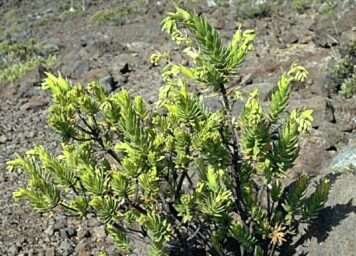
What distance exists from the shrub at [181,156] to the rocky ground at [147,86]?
2.28 ft

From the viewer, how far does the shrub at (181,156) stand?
15.3 feet

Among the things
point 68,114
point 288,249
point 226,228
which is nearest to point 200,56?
point 68,114

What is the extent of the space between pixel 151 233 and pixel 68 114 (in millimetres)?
980

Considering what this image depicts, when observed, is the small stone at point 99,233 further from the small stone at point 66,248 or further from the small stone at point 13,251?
the small stone at point 13,251

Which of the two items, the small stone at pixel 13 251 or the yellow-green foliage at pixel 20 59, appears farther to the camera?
the yellow-green foliage at pixel 20 59

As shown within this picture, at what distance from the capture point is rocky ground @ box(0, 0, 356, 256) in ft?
22.7

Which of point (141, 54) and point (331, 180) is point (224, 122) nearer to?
point (331, 180)

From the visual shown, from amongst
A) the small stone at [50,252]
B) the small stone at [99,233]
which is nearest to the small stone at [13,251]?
the small stone at [50,252]

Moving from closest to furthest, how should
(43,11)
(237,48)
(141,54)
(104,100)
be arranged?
1. (237,48)
2. (104,100)
3. (141,54)
4. (43,11)

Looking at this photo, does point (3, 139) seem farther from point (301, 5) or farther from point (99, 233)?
point (301, 5)

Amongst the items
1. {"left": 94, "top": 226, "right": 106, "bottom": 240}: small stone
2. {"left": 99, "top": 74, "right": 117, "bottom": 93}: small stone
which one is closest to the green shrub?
{"left": 99, "top": 74, "right": 117, "bottom": 93}: small stone

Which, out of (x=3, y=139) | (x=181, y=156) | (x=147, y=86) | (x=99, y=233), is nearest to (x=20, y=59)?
(x=147, y=86)

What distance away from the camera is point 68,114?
491cm

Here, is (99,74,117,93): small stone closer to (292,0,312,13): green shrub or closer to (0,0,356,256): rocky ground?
(0,0,356,256): rocky ground
